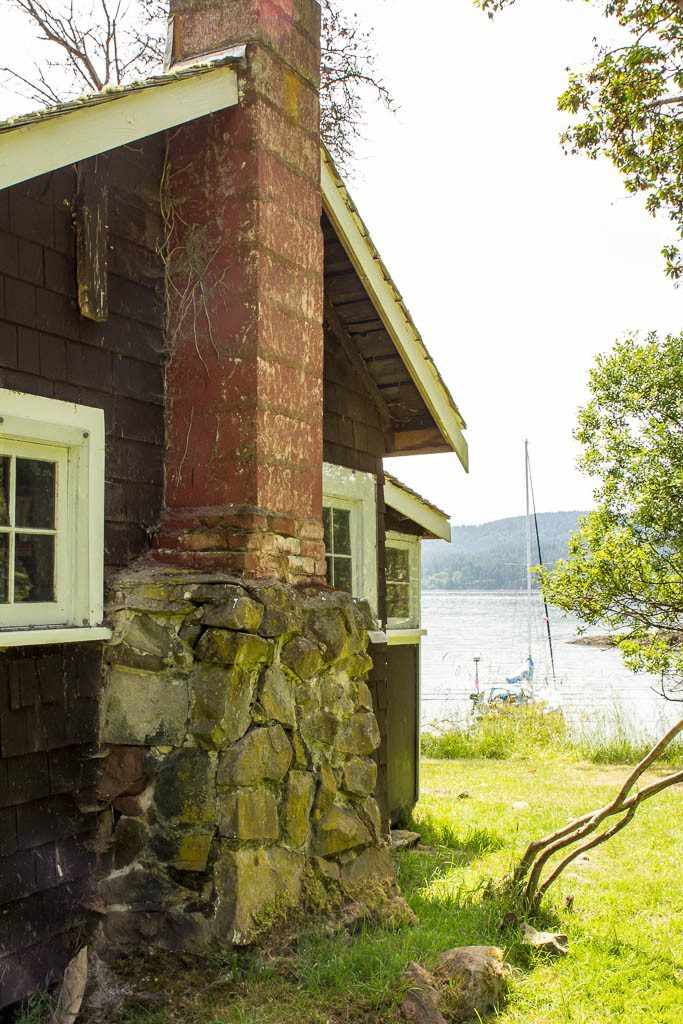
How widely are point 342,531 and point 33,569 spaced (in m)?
2.96

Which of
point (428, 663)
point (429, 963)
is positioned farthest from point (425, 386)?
point (428, 663)

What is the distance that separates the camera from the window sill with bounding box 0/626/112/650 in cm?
325

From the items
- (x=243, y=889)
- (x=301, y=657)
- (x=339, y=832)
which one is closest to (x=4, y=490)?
(x=301, y=657)

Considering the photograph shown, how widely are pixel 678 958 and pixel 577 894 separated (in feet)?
3.68

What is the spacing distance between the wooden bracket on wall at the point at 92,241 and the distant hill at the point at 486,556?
343 ft

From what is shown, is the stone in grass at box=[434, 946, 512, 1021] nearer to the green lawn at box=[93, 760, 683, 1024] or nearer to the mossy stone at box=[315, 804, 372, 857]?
the green lawn at box=[93, 760, 683, 1024]

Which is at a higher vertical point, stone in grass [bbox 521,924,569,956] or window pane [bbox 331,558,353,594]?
window pane [bbox 331,558,353,594]

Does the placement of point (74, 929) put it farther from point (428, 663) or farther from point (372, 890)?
point (428, 663)

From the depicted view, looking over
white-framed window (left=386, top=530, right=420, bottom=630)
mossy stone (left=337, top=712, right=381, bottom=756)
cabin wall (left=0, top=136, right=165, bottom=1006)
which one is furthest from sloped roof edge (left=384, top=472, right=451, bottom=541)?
cabin wall (left=0, top=136, right=165, bottom=1006)

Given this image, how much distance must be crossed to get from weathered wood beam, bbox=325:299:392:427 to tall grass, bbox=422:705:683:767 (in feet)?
23.8

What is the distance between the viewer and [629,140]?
25.3ft

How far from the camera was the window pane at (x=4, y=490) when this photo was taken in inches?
137

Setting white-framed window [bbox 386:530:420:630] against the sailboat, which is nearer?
white-framed window [bbox 386:530:420:630]

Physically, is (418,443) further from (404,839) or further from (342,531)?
(404,839)
